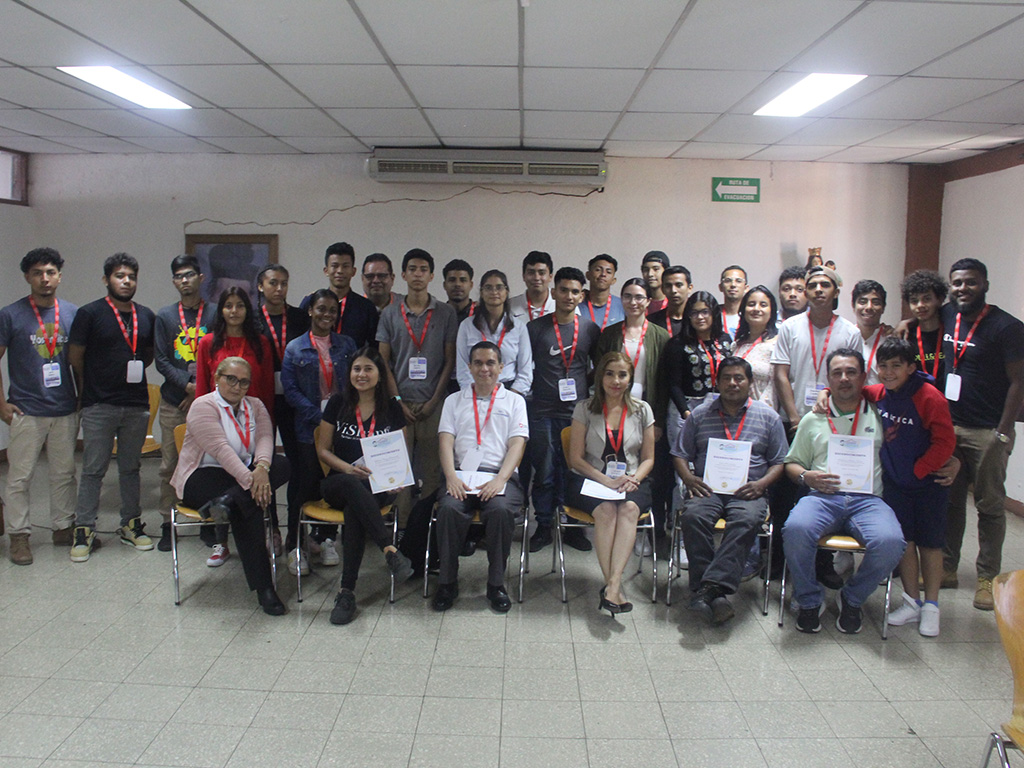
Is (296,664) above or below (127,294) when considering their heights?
below

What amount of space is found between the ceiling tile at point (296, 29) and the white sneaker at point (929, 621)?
4.00m

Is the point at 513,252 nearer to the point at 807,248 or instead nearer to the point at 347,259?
the point at 347,259

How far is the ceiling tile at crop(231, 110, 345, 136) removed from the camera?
473 cm

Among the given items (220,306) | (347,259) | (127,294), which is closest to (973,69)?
(347,259)

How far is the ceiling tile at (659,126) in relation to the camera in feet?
15.4

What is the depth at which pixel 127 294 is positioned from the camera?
4020 mm

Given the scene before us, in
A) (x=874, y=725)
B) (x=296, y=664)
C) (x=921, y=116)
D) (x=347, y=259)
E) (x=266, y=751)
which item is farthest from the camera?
(x=921, y=116)

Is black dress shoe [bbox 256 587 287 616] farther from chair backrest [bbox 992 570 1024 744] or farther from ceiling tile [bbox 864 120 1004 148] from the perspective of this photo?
ceiling tile [bbox 864 120 1004 148]

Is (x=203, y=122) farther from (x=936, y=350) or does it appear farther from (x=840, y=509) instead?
(x=936, y=350)

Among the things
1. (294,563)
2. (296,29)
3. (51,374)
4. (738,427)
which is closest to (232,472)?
(294,563)

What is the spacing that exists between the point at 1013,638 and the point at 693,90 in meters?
3.50

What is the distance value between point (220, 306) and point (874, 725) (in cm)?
376

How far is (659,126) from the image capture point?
4.96 meters

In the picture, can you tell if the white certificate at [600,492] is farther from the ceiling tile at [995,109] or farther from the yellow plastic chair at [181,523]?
the ceiling tile at [995,109]
